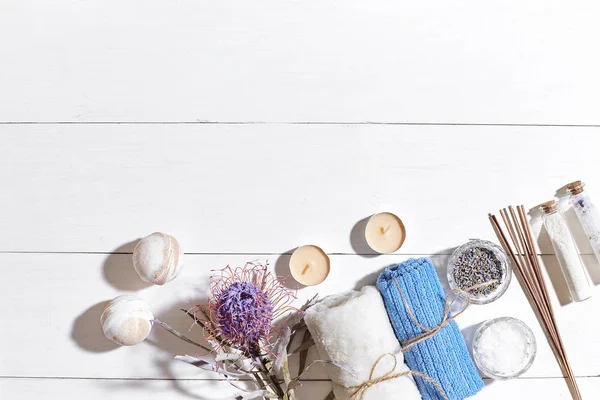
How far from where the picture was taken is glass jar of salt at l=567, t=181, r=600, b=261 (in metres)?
1.01

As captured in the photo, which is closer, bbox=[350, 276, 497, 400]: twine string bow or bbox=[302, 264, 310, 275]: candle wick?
bbox=[350, 276, 497, 400]: twine string bow

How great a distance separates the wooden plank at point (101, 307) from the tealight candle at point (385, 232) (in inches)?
1.1

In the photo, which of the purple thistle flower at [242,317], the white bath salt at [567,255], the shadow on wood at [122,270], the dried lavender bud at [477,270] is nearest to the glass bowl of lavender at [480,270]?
the dried lavender bud at [477,270]

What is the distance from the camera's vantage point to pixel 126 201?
108 cm

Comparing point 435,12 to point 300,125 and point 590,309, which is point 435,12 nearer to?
point 300,125

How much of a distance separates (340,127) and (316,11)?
0.74 ft

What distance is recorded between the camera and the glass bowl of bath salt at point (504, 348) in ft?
3.24

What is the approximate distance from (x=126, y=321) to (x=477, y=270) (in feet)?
2.03

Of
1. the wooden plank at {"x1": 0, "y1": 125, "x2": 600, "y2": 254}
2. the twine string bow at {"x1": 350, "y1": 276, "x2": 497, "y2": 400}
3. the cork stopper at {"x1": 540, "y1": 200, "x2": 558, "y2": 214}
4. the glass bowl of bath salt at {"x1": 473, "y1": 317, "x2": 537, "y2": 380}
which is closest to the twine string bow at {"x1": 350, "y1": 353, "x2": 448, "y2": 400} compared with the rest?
the twine string bow at {"x1": 350, "y1": 276, "x2": 497, "y2": 400}

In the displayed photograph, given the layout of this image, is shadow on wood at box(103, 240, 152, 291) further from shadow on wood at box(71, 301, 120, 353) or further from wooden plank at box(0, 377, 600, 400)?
wooden plank at box(0, 377, 600, 400)

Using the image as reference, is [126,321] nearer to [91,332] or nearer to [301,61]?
[91,332]

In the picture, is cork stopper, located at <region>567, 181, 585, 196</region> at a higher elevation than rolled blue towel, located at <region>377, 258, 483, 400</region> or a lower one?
higher

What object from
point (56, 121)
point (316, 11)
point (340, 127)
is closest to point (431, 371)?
point (340, 127)

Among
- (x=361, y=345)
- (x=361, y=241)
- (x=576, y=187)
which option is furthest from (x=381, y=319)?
(x=576, y=187)
